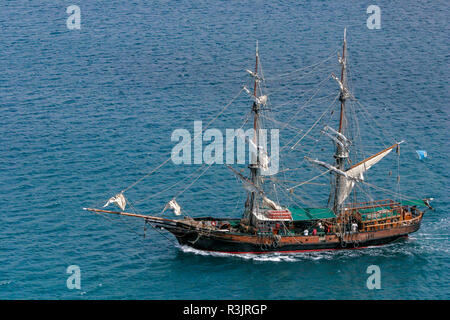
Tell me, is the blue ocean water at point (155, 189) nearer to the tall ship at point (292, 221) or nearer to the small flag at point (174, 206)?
the tall ship at point (292, 221)

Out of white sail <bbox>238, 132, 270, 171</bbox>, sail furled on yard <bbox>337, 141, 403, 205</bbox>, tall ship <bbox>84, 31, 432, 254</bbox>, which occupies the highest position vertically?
white sail <bbox>238, 132, 270, 171</bbox>

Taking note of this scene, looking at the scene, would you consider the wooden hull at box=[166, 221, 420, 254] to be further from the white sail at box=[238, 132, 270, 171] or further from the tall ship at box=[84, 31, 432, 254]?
the white sail at box=[238, 132, 270, 171]

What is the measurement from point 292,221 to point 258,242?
756cm

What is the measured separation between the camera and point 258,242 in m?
143

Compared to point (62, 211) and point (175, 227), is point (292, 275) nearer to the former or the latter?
point (175, 227)

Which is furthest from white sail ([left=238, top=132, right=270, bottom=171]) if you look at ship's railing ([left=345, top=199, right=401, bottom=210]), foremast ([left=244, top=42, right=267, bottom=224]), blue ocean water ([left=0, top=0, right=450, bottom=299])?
ship's railing ([left=345, top=199, right=401, bottom=210])

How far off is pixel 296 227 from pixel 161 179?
30.8m

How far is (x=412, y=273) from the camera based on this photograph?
137 m

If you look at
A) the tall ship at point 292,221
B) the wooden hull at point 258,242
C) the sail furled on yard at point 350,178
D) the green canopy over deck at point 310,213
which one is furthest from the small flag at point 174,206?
the sail furled on yard at point 350,178

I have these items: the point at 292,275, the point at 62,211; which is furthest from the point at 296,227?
the point at 62,211

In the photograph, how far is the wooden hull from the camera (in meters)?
142

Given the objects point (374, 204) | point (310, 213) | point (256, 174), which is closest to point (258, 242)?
point (310, 213)

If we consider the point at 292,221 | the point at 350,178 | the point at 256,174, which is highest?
the point at 256,174

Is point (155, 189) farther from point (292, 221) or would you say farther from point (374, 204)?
point (374, 204)
